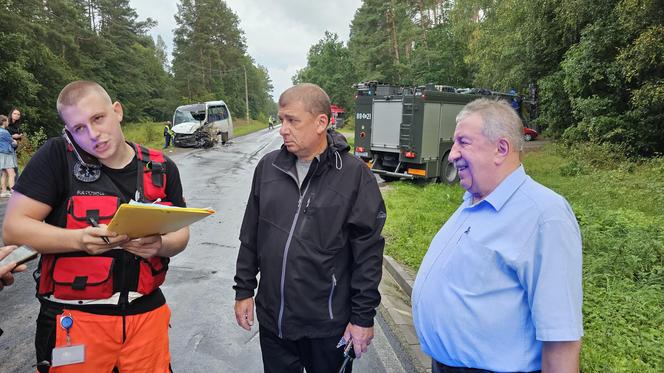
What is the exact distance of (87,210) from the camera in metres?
1.88

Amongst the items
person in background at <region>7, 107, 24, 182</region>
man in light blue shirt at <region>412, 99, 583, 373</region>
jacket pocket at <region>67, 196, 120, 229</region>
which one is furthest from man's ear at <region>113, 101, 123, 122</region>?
person in background at <region>7, 107, 24, 182</region>

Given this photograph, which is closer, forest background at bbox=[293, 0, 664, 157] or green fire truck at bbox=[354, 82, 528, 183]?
green fire truck at bbox=[354, 82, 528, 183]

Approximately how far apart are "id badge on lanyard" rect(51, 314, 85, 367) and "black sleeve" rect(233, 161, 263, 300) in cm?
80

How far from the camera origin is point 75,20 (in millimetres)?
37594

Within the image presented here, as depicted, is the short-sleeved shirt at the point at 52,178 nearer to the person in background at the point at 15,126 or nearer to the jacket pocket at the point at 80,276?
the jacket pocket at the point at 80,276

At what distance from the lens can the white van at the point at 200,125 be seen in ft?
79.5

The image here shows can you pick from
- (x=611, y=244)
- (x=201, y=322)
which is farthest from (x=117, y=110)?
(x=611, y=244)

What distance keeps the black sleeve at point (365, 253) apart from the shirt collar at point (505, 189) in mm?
654

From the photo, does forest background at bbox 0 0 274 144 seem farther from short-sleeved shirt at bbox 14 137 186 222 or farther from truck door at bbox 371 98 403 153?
short-sleeved shirt at bbox 14 137 186 222

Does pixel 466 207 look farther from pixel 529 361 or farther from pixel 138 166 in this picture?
pixel 138 166

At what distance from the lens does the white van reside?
24234 mm

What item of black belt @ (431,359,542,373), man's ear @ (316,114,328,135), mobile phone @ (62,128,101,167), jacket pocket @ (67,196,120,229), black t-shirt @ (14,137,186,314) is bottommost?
black belt @ (431,359,542,373)

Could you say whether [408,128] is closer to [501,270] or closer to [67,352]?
[501,270]

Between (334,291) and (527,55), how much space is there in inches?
851
